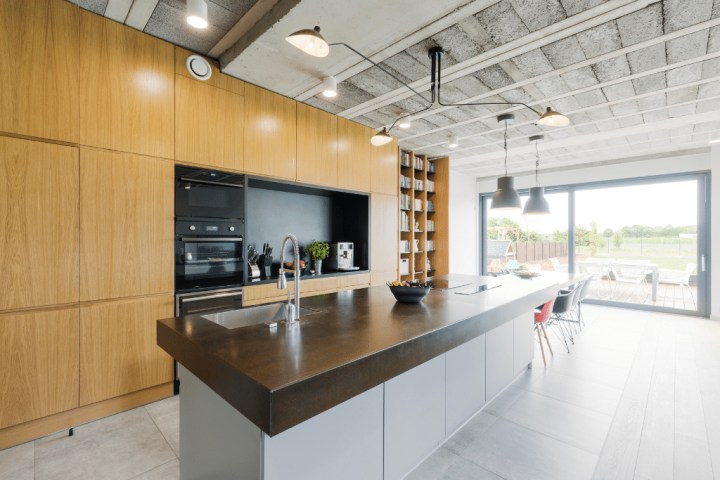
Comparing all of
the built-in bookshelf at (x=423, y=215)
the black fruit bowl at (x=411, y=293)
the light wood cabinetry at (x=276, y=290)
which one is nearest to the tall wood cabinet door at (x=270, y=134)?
the light wood cabinetry at (x=276, y=290)

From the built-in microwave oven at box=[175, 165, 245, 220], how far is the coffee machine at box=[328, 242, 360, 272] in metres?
1.50

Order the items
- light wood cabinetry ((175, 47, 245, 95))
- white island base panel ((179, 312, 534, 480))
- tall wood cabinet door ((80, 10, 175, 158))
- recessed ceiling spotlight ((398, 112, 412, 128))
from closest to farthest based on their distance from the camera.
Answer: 1. white island base panel ((179, 312, 534, 480))
2. tall wood cabinet door ((80, 10, 175, 158))
3. light wood cabinetry ((175, 47, 245, 95))
4. recessed ceiling spotlight ((398, 112, 412, 128))

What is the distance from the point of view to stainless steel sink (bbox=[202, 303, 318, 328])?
1.88 metres

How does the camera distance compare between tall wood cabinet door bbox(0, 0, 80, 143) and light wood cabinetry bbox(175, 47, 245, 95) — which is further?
light wood cabinetry bbox(175, 47, 245, 95)

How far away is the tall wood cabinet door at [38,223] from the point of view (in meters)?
2.10

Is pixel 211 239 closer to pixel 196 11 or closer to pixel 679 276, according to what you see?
pixel 196 11

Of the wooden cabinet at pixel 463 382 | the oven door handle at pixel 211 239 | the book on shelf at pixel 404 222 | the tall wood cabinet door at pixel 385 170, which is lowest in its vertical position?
the wooden cabinet at pixel 463 382

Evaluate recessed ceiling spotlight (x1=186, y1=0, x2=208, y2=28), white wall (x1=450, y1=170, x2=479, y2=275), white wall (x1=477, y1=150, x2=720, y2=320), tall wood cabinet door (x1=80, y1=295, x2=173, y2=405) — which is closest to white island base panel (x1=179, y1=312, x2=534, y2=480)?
tall wood cabinet door (x1=80, y1=295, x2=173, y2=405)

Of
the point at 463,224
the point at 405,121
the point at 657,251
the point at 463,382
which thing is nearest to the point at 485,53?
the point at 405,121

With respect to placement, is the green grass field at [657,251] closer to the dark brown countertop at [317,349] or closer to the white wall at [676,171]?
the white wall at [676,171]

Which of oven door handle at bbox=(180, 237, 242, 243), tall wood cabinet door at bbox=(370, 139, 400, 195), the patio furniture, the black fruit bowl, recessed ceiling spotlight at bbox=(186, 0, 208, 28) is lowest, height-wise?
the patio furniture

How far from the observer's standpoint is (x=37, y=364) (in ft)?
7.23

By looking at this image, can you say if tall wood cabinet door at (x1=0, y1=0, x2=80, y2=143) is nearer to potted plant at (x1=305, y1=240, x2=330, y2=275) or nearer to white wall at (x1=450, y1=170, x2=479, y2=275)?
potted plant at (x1=305, y1=240, x2=330, y2=275)

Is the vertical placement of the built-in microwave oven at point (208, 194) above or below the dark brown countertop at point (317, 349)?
above
